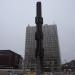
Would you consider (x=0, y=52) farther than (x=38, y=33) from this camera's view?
Yes

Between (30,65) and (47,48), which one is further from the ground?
(47,48)

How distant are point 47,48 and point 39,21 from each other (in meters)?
46.2

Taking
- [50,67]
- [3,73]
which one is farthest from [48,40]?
[3,73]

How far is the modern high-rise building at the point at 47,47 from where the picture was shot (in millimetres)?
82312

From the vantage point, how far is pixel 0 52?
287 feet

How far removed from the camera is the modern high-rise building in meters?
82.3

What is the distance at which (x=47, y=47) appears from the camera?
3460 inches

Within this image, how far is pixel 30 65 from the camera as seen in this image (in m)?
91.5

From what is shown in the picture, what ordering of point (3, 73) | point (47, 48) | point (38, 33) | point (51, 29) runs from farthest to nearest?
point (47, 48)
point (51, 29)
point (3, 73)
point (38, 33)

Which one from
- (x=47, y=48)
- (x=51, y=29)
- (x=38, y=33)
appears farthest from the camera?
(x=47, y=48)

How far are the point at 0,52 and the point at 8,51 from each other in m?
3.50

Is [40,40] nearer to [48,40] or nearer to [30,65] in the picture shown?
[48,40]

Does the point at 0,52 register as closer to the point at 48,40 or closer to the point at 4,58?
the point at 4,58

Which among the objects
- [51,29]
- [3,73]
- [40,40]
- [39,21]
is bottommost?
[3,73]
